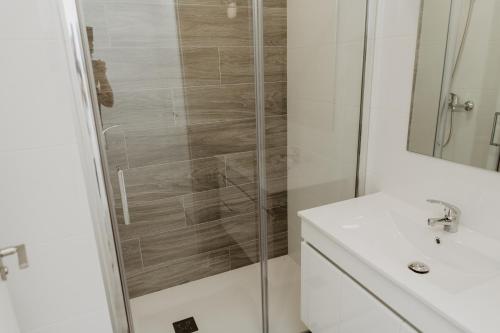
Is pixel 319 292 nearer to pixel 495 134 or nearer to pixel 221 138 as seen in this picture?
pixel 495 134

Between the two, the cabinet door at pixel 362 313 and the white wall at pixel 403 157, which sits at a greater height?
the white wall at pixel 403 157

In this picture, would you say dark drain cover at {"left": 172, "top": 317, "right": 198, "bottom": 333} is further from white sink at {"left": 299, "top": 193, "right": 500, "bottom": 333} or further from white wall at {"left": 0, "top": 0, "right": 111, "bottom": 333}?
white sink at {"left": 299, "top": 193, "right": 500, "bottom": 333}

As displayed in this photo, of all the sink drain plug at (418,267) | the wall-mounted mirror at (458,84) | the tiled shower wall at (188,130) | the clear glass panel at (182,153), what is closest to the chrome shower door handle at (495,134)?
the wall-mounted mirror at (458,84)

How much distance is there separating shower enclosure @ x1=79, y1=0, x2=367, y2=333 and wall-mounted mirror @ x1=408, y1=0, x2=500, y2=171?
39 cm

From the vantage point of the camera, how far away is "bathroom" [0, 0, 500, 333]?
1.04m

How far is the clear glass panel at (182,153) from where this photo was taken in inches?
70.6

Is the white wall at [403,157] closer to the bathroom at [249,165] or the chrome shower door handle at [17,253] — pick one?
the bathroom at [249,165]

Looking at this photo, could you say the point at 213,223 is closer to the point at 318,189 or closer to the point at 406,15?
the point at 318,189

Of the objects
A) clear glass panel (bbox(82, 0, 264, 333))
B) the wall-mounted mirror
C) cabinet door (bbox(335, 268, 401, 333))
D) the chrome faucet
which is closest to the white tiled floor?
clear glass panel (bbox(82, 0, 264, 333))

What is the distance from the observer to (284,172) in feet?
7.20

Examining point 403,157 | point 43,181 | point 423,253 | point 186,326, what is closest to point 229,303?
point 186,326

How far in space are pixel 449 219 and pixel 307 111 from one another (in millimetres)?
1025

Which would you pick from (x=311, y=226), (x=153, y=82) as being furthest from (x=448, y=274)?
(x=153, y=82)

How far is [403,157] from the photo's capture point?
63.2 inches
